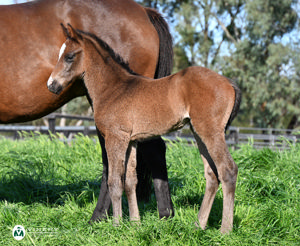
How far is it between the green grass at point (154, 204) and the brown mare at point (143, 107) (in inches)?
11.2

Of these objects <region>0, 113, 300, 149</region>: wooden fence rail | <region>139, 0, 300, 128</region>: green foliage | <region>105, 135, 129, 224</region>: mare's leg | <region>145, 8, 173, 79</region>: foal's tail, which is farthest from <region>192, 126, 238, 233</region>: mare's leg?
<region>139, 0, 300, 128</region>: green foliage

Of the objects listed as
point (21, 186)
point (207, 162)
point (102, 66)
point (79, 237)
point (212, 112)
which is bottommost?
point (21, 186)

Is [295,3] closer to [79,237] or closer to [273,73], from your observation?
[273,73]

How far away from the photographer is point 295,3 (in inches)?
869

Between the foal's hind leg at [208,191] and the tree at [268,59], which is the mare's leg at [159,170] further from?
the tree at [268,59]

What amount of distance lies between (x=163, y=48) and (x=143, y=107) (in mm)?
1196

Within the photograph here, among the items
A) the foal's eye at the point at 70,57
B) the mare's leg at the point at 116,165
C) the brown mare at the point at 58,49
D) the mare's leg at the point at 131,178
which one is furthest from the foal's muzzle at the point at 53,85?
the mare's leg at the point at 131,178

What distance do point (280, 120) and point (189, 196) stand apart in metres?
21.0

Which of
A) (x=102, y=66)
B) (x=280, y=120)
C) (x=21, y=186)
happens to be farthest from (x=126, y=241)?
(x=280, y=120)

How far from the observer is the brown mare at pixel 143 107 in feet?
8.78

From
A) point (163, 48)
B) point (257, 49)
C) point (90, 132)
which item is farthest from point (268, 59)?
point (163, 48)

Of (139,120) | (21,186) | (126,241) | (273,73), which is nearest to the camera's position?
(126,241)

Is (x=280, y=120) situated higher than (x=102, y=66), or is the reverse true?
(x=102, y=66)

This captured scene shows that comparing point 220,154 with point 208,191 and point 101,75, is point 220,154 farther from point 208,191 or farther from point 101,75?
point 101,75
